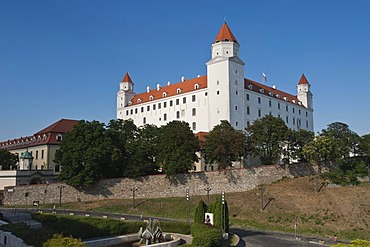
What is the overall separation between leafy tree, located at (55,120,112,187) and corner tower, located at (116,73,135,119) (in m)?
41.1

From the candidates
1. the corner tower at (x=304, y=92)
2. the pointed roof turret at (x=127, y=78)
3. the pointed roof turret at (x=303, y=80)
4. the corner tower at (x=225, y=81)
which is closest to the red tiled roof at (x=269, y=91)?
the corner tower at (x=304, y=92)

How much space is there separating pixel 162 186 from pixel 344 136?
2644 cm

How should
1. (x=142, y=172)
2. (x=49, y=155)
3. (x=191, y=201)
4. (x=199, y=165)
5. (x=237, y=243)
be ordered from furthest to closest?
(x=49, y=155) → (x=199, y=165) → (x=142, y=172) → (x=191, y=201) → (x=237, y=243)

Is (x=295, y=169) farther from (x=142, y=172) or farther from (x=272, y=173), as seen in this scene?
(x=142, y=172)

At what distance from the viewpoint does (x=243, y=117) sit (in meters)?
70.2

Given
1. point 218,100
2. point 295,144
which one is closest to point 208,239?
point 295,144

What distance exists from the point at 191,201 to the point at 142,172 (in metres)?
9.93

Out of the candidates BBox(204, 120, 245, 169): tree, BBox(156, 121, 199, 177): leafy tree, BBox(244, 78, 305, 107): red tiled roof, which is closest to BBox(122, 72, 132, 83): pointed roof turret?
BBox(244, 78, 305, 107): red tiled roof

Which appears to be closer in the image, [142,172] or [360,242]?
[360,242]

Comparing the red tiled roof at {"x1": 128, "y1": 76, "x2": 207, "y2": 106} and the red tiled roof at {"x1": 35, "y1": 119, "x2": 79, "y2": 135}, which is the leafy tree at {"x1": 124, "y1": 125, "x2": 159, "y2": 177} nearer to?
Answer: the red tiled roof at {"x1": 35, "y1": 119, "x2": 79, "y2": 135}

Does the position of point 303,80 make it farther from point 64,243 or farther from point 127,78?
point 64,243

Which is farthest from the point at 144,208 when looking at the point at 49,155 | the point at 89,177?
the point at 49,155

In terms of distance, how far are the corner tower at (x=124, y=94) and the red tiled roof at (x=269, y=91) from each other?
30.7 metres

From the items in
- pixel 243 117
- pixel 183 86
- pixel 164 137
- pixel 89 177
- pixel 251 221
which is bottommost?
pixel 251 221
